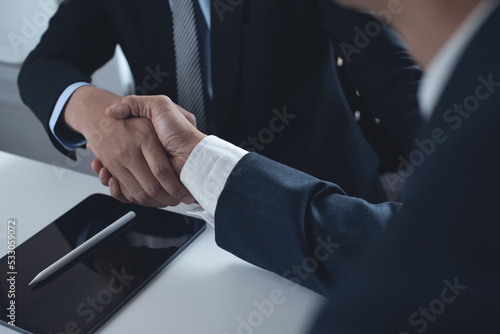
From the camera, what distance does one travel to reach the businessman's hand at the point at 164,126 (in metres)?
0.90

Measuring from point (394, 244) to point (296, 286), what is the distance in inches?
14.5

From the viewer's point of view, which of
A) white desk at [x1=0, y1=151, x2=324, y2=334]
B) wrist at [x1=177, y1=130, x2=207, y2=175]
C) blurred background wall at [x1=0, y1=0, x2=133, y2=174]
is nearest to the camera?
white desk at [x1=0, y1=151, x2=324, y2=334]

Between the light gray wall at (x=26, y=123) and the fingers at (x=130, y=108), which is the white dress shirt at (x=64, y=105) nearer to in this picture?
the fingers at (x=130, y=108)

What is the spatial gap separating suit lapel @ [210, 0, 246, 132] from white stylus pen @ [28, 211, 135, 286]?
443mm

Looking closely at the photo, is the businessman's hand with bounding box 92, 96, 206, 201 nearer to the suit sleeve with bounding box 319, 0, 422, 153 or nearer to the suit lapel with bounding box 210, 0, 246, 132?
the suit lapel with bounding box 210, 0, 246, 132

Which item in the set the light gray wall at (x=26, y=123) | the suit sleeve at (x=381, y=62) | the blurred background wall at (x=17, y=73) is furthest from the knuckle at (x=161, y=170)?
the light gray wall at (x=26, y=123)

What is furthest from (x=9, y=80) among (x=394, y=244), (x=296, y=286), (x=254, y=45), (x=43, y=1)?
(x=394, y=244)

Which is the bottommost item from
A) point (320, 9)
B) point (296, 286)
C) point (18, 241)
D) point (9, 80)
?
point (9, 80)

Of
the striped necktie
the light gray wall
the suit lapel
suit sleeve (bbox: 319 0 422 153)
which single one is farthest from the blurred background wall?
suit sleeve (bbox: 319 0 422 153)

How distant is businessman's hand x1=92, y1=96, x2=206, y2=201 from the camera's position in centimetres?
90

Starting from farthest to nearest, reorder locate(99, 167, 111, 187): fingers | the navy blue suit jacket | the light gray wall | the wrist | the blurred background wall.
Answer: the light gray wall, the blurred background wall, locate(99, 167, 111, 187): fingers, the wrist, the navy blue suit jacket

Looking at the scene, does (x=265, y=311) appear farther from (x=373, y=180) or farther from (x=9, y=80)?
(x=9, y=80)

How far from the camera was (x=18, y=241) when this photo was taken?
83cm

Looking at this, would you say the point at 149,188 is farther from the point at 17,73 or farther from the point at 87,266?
the point at 17,73
